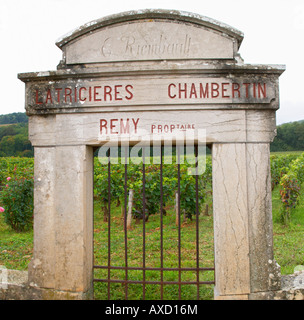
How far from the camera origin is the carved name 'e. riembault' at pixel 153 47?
10.3 feet

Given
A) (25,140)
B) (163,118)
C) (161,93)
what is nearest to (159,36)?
(161,93)

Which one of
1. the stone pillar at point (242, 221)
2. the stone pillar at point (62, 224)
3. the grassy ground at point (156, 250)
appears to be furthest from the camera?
the grassy ground at point (156, 250)

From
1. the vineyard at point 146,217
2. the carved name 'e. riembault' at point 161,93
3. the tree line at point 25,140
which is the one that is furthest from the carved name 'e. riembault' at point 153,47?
the tree line at point 25,140

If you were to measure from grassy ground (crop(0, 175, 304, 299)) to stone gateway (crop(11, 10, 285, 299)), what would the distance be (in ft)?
3.27

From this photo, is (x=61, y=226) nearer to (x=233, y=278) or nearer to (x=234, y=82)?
(x=233, y=278)

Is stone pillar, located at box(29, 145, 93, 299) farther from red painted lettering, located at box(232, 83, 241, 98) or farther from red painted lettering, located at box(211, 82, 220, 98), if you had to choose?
red painted lettering, located at box(232, 83, 241, 98)

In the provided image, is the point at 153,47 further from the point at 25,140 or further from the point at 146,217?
the point at 25,140

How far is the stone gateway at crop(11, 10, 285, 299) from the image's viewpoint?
3098mm

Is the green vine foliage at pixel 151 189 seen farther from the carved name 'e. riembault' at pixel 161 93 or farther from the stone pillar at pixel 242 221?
the carved name 'e. riembault' at pixel 161 93

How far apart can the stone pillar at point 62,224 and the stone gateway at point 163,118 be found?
1cm

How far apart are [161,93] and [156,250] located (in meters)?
3.79

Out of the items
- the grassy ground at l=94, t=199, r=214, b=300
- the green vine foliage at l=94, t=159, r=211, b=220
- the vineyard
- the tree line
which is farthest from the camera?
the tree line

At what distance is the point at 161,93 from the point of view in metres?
3.16

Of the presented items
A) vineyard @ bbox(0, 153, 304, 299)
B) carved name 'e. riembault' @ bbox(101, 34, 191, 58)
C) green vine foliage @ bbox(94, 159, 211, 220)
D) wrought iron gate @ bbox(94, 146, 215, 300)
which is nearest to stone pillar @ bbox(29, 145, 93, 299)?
wrought iron gate @ bbox(94, 146, 215, 300)
